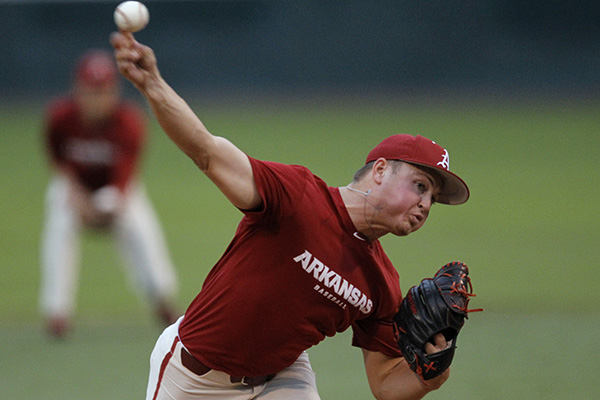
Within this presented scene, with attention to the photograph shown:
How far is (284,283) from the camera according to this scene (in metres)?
3.79

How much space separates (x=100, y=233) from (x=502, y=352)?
14.0ft

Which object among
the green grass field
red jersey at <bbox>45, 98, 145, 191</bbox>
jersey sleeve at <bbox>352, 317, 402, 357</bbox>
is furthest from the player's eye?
red jersey at <bbox>45, 98, 145, 191</bbox>

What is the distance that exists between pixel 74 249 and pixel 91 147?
3.58 feet

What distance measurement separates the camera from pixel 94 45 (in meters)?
21.6

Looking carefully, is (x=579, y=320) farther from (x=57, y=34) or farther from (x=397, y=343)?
(x=57, y=34)

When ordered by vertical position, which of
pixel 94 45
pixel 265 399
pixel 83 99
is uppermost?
pixel 94 45

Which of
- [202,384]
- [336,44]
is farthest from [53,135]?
[336,44]

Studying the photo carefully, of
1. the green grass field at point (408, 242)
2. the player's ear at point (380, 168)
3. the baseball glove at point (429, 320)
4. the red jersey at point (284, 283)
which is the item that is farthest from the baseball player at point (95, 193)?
the player's ear at point (380, 168)

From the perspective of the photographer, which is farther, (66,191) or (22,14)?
(22,14)

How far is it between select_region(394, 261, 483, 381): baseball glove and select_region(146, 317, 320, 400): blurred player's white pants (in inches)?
22.5

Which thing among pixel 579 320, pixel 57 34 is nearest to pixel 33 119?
pixel 57 34

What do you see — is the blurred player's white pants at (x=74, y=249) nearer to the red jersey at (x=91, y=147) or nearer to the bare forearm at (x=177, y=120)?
the red jersey at (x=91, y=147)

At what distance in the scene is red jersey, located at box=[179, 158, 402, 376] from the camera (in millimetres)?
3732

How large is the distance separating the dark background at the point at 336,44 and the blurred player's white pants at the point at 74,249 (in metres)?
13.6
